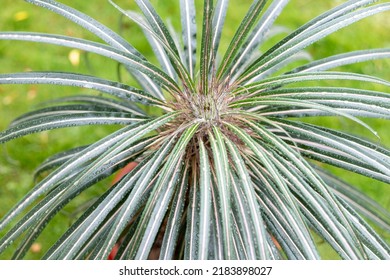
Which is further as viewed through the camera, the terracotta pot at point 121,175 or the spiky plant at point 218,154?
the terracotta pot at point 121,175

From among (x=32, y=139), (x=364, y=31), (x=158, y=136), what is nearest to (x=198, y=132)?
(x=158, y=136)

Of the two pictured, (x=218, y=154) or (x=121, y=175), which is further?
(x=121, y=175)

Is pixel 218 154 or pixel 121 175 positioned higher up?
pixel 218 154

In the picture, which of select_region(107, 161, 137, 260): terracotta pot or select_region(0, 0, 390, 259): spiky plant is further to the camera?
select_region(107, 161, 137, 260): terracotta pot

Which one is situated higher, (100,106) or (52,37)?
(52,37)

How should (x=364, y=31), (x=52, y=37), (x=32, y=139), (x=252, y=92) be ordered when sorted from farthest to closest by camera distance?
(x=364, y=31) → (x=32, y=139) → (x=252, y=92) → (x=52, y=37)

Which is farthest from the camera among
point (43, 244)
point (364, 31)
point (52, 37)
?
point (364, 31)
